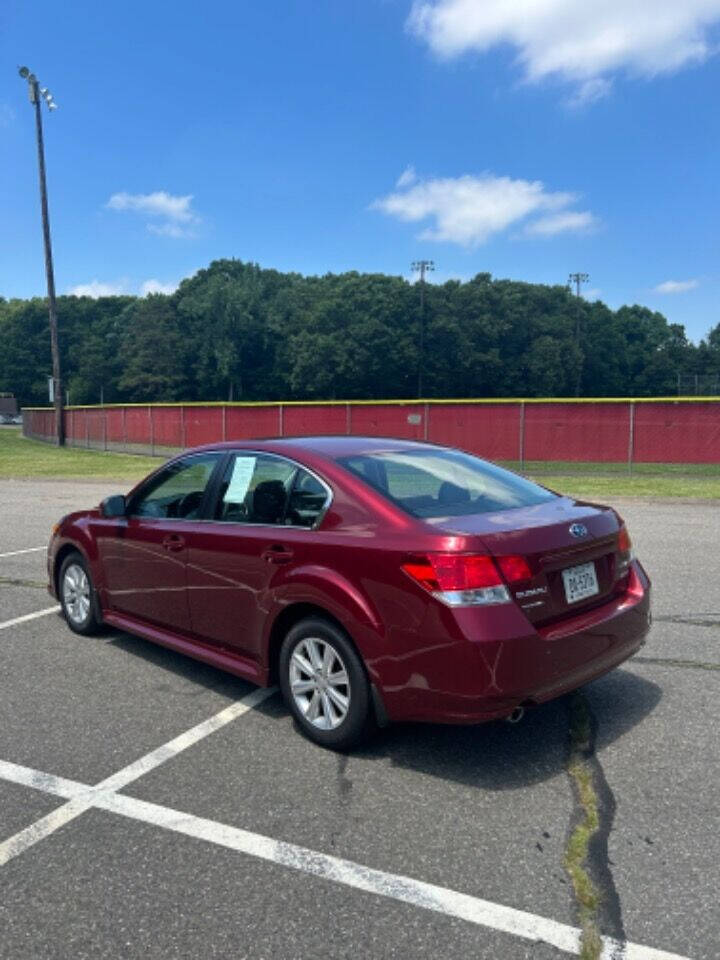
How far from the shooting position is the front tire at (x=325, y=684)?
362 cm

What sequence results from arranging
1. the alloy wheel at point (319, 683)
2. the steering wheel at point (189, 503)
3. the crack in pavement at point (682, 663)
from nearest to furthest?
the alloy wheel at point (319, 683), the steering wheel at point (189, 503), the crack in pavement at point (682, 663)

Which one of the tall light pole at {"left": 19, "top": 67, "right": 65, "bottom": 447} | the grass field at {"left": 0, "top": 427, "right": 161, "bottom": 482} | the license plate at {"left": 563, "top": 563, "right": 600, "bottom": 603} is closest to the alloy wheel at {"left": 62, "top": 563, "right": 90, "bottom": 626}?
the license plate at {"left": 563, "top": 563, "right": 600, "bottom": 603}

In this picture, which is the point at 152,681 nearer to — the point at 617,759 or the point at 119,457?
the point at 617,759

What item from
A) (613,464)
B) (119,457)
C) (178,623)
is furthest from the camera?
(119,457)

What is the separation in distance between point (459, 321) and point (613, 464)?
241 ft

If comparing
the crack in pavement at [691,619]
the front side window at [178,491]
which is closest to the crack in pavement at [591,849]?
the crack in pavement at [691,619]

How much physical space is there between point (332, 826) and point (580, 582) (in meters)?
1.58

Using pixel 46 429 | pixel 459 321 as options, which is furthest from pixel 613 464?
pixel 459 321

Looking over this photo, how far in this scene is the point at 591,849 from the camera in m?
2.93

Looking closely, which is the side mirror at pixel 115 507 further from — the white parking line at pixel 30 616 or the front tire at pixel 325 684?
the front tire at pixel 325 684

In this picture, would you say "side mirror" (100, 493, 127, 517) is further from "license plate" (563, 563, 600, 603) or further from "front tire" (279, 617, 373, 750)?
"license plate" (563, 563, 600, 603)

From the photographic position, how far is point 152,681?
4863mm

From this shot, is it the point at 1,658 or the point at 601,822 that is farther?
the point at 1,658

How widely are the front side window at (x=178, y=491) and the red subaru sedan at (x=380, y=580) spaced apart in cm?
1
